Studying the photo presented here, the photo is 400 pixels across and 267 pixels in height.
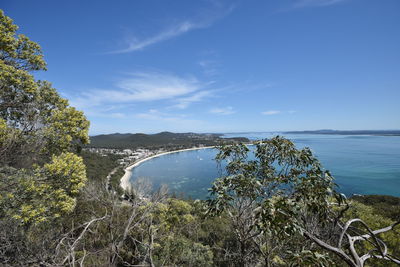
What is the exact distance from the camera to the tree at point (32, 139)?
14.6 feet

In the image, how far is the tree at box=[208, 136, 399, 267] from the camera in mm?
1693

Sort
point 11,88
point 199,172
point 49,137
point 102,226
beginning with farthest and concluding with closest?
point 199,172
point 102,226
point 49,137
point 11,88

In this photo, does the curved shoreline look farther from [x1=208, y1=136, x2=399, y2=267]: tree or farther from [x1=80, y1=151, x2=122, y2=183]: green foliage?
[x1=208, y1=136, x2=399, y2=267]: tree

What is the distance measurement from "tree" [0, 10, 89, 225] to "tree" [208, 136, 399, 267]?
15.5 ft

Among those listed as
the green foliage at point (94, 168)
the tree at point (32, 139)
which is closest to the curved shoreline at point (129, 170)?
the green foliage at point (94, 168)

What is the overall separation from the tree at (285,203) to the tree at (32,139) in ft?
15.5

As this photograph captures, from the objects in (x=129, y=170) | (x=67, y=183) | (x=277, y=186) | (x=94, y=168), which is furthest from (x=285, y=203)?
(x=129, y=170)

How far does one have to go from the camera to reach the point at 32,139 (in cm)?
527

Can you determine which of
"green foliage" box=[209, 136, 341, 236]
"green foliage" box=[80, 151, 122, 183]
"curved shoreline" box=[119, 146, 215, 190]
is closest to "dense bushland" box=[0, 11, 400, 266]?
"green foliage" box=[209, 136, 341, 236]

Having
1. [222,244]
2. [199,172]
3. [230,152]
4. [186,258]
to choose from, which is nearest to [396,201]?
[222,244]

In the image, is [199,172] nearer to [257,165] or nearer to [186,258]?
[186,258]

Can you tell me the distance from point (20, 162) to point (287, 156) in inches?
292

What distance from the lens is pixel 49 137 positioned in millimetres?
5430

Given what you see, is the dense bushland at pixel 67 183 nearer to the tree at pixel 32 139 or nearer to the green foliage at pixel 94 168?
the tree at pixel 32 139
